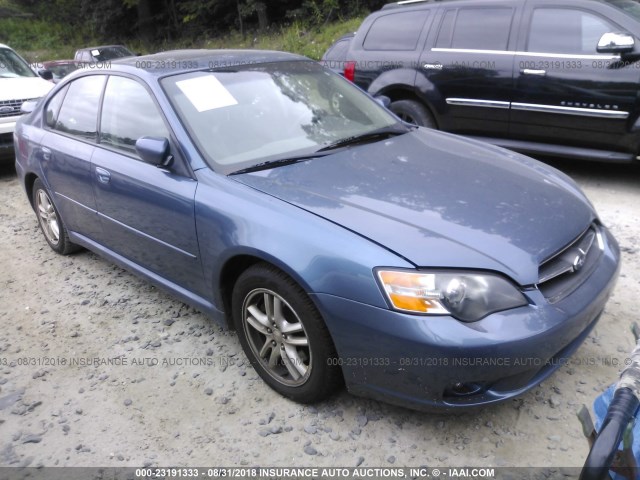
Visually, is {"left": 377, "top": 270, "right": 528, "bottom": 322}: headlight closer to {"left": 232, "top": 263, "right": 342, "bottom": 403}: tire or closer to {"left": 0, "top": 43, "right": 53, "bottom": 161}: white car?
{"left": 232, "top": 263, "right": 342, "bottom": 403}: tire

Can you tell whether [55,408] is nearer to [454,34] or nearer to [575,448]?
[575,448]

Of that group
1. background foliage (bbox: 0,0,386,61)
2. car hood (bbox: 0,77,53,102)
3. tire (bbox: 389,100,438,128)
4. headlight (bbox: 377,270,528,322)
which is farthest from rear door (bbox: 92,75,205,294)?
background foliage (bbox: 0,0,386,61)

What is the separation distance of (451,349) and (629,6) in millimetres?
4806

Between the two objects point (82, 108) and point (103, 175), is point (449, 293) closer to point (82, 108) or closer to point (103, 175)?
point (103, 175)

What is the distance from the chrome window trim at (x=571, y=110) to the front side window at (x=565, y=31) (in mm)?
Answer: 515

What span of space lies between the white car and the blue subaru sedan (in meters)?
3.89

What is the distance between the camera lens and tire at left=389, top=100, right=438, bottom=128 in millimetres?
6082

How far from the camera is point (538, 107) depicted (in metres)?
5.30

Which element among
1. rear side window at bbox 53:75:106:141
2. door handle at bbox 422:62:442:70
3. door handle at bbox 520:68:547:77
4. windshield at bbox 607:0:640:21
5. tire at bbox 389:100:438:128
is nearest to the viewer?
rear side window at bbox 53:75:106:141

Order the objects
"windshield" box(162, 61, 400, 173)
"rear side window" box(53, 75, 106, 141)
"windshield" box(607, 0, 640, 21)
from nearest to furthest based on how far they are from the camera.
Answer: "windshield" box(162, 61, 400, 173)
"rear side window" box(53, 75, 106, 141)
"windshield" box(607, 0, 640, 21)

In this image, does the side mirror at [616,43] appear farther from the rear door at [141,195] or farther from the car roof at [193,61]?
the rear door at [141,195]

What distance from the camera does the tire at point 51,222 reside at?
14.6 ft

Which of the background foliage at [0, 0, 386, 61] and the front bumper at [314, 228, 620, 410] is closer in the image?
the front bumper at [314, 228, 620, 410]

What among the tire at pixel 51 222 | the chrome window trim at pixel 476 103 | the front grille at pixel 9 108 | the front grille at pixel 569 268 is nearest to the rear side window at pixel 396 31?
the chrome window trim at pixel 476 103
